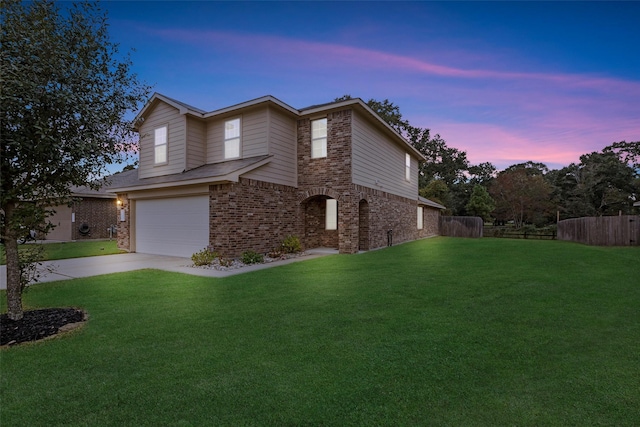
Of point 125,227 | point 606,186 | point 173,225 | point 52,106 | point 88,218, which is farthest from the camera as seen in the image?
point 606,186

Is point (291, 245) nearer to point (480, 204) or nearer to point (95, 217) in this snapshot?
point (95, 217)

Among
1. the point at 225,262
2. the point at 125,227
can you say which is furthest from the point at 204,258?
the point at 125,227

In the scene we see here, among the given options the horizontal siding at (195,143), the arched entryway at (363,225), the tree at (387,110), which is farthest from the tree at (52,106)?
the tree at (387,110)

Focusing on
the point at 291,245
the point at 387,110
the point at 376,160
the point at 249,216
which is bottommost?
the point at 291,245

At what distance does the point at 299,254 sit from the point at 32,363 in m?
9.19

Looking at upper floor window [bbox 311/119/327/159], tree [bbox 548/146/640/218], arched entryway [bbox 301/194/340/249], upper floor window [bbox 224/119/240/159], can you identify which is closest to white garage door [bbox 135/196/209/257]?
upper floor window [bbox 224/119/240/159]

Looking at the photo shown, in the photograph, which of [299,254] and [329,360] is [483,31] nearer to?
[299,254]

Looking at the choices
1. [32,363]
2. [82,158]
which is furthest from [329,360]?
[82,158]

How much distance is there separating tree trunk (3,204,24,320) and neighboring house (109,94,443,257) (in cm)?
581

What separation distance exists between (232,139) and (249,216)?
3.74 meters

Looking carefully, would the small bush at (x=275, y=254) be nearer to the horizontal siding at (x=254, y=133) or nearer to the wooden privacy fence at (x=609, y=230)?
the horizontal siding at (x=254, y=133)

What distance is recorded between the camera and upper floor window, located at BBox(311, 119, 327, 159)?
496 inches

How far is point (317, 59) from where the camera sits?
1315 centimetres

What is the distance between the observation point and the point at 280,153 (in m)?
12.2
